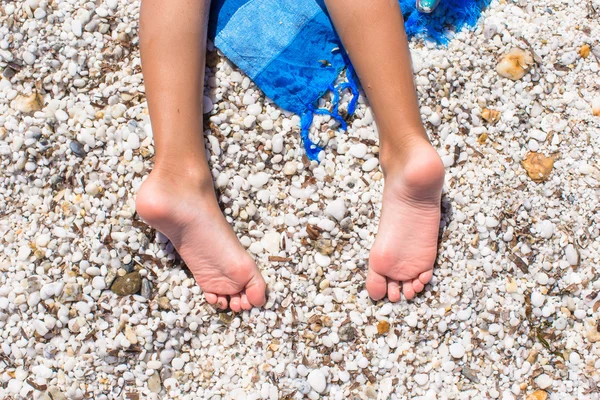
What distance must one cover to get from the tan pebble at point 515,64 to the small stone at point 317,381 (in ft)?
4.72

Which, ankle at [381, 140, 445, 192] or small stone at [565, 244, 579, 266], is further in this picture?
small stone at [565, 244, 579, 266]

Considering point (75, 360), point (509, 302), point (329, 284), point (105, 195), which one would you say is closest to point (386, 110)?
point (329, 284)

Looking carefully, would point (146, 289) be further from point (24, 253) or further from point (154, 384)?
point (24, 253)

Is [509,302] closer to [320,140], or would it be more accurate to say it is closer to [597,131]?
[597,131]

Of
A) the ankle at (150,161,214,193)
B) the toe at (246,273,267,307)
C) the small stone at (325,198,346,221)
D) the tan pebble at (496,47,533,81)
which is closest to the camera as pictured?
the ankle at (150,161,214,193)

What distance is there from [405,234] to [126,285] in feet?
3.59

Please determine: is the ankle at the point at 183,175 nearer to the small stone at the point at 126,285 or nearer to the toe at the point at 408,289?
the small stone at the point at 126,285

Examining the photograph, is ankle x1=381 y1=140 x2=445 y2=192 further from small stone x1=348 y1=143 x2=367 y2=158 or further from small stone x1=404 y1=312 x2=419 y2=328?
small stone x1=404 y1=312 x2=419 y2=328

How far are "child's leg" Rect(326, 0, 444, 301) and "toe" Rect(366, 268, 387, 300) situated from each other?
1cm

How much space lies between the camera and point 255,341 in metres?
2.29

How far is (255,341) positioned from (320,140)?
33.4 inches

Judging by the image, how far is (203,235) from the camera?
2.10 meters

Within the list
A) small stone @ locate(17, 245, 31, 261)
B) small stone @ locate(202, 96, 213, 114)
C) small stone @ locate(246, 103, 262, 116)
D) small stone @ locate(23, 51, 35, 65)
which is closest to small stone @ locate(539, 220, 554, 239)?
small stone @ locate(246, 103, 262, 116)

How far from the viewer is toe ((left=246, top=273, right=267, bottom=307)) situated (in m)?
2.21
